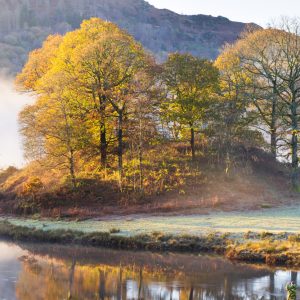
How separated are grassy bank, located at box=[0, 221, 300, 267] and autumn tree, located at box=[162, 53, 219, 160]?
690 inches

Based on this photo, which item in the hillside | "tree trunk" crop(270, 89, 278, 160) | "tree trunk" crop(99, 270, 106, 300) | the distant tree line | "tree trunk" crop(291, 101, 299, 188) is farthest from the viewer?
the hillside

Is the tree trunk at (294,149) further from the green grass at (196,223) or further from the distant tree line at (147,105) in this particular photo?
the green grass at (196,223)

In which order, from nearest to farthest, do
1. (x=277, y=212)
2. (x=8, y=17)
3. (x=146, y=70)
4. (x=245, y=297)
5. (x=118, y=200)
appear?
(x=245, y=297) → (x=277, y=212) → (x=118, y=200) → (x=146, y=70) → (x=8, y=17)

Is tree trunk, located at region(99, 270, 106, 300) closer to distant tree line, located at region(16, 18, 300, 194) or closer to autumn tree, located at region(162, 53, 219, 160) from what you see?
distant tree line, located at region(16, 18, 300, 194)

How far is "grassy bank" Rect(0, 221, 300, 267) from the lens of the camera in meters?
26.9

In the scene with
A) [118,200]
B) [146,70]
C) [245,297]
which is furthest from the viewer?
[146,70]

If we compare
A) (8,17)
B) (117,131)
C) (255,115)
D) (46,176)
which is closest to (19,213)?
(46,176)

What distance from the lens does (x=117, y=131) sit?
50469mm

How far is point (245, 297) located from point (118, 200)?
24318 mm

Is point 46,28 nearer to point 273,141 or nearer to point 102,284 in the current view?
point 273,141

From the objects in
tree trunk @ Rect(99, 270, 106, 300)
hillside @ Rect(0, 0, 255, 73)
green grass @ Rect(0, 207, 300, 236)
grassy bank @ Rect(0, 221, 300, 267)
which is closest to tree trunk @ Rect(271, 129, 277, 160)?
green grass @ Rect(0, 207, 300, 236)

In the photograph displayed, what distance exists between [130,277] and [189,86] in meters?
28.3

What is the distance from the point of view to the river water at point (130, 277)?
21203 mm

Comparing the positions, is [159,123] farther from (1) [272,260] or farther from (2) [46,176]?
(1) [272,260]
